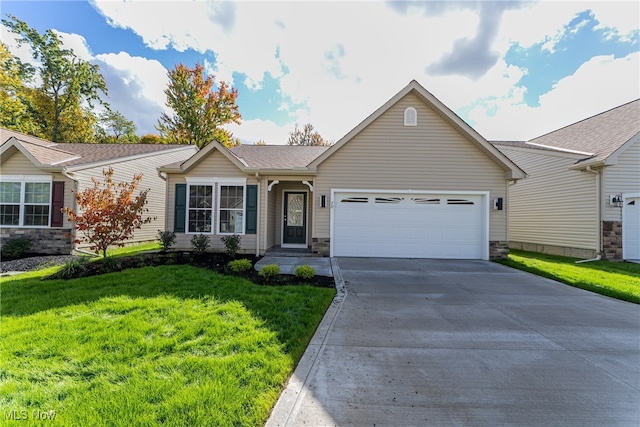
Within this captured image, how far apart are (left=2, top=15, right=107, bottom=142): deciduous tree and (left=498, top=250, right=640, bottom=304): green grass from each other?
107ft

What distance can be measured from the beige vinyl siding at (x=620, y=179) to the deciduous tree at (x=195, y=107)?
25599 millimetres

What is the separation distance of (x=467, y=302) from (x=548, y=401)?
9.27 feet

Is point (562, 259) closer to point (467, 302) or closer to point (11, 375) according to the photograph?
point (467, 302)

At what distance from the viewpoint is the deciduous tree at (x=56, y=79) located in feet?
74.5

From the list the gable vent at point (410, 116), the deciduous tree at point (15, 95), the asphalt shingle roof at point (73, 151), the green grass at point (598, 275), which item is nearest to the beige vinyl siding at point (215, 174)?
the asphalt shingle roof at point (73, 151)

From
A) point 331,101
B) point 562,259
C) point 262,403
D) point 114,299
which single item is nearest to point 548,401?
point 262,403

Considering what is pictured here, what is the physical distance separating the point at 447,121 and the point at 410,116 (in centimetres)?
129

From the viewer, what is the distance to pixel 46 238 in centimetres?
1037

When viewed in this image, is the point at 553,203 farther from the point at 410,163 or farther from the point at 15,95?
the point at 15,95

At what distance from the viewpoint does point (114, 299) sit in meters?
4.85

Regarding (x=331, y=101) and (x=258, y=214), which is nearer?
(x=258, y=214)

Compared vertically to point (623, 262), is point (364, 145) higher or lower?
→ higher

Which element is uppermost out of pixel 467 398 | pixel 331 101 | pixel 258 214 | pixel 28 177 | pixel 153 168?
pixel 331 101

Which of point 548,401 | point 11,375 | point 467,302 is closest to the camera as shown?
point 548,401
